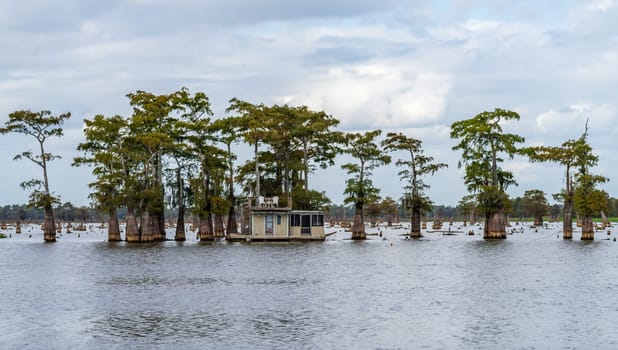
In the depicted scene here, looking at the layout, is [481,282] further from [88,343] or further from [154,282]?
[88,343]

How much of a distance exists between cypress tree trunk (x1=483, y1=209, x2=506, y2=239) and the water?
1297 inches

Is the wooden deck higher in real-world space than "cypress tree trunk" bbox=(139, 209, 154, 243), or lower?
lower

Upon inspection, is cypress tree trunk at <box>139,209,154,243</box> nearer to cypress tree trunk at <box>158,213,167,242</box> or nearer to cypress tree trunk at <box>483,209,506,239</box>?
cypress tree trunk at <box>158,213,167,242</box>

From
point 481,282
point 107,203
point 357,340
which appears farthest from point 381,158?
point 357,340

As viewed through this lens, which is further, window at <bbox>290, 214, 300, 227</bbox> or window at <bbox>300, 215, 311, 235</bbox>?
window at <bbox>300, 215, 311, 235</bbox>

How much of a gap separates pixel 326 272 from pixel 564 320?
24.4 metres

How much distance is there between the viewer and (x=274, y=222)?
93500 millimetres

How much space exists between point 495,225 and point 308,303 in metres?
68.0

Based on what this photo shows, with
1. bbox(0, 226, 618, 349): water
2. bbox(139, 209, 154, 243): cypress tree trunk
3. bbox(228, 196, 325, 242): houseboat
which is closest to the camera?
bbox(0, 226, 618, 349): water

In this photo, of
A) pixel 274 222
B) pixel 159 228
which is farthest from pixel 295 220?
pixel 159 228

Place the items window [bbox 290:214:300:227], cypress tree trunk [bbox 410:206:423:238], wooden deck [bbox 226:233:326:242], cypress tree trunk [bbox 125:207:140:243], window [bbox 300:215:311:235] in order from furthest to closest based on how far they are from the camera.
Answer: cypress tree trunk [bbox 410:206:423:238] → window [bbox 300:215:311:235] → window [bbox 290:214:300:227] → cypress tree trunk [bbox 125:207:140:243] → wooden deck [bbox 226:233:326:242]

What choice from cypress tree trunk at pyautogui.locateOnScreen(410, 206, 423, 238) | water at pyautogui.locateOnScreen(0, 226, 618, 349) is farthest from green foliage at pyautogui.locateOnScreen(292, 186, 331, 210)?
water at pyautogui.locateOnScreen(0, 226, 618, 349)

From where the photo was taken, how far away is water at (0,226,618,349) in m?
29.5

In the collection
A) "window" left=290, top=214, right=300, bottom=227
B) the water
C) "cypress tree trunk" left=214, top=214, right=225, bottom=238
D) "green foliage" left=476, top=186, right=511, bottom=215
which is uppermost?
"green foliage" left=476, top=186, right=511, bottom=215
